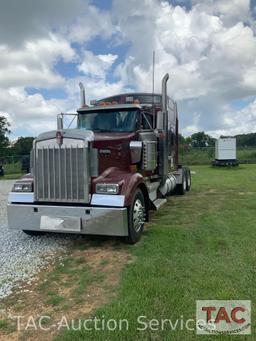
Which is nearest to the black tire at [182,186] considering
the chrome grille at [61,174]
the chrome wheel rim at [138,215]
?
the chrome wheel rim at [138,215]

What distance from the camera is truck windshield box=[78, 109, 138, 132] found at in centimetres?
651

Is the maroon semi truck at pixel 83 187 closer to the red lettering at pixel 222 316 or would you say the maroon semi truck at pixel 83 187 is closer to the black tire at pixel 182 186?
the red lettering at pixel 222 316

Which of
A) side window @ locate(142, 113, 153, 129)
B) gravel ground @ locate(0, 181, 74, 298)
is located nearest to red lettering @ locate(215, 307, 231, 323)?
gravel ground @ locate(0, 181, 74, 298)

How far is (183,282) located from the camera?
3.85 m

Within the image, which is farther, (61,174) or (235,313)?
(61,174)

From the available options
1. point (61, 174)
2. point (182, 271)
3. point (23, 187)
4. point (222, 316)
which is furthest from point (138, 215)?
point (222, 316)

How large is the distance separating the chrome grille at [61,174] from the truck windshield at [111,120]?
58.1 inches

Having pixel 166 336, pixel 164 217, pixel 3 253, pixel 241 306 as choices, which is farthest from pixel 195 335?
pixel 164 217

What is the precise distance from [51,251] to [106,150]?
1.86m

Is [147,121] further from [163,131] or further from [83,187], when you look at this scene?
[83,187]

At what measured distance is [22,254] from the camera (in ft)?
17.0

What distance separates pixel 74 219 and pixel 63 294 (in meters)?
1.59

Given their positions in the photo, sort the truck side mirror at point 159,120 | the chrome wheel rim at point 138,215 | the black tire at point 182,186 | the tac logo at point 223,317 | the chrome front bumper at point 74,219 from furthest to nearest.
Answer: the black tire at point 182,186
the truck side mirror at point 159,120
the chrome wheel rim at point 138,215
the chrome front bumper at point 74,219
the tac logo at point 223,317

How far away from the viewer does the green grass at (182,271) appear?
3.14 metres
